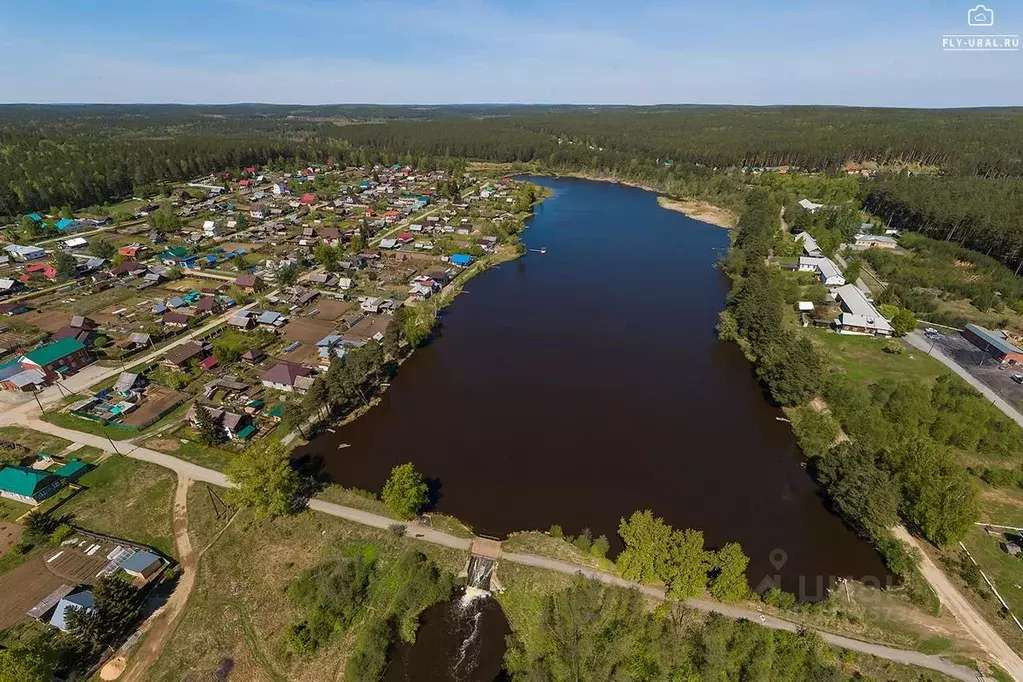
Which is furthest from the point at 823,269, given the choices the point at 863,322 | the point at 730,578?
the point at 730,578

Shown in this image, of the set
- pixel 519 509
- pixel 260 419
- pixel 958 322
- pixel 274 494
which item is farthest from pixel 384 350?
pixel 958 322

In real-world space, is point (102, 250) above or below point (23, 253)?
above

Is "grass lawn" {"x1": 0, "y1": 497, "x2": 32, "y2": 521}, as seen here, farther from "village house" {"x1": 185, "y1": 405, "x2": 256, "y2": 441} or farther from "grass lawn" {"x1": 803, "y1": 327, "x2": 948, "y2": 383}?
"grass lawn" {"x1": 803, "y1": 327, "x2": 948, "y2": 383}

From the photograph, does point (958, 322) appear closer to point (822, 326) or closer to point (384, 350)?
point (822, 326)

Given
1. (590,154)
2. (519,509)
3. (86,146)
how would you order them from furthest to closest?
(590,154) → (86,146) → (519,509)

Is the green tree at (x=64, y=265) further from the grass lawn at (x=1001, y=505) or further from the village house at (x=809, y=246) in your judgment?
the village house at (x=809, y=246)

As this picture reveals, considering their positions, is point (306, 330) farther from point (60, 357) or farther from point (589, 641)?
point (589, 641)
